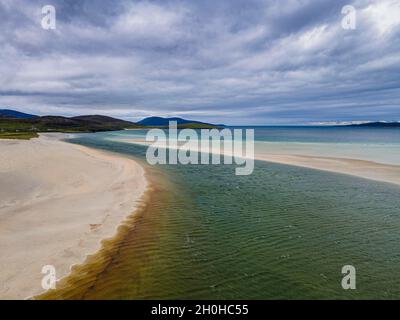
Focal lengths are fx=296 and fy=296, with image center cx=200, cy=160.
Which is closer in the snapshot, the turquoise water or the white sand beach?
the turquoise water

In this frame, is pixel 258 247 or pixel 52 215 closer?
pixel 258 247

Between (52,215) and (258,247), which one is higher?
(52,215)

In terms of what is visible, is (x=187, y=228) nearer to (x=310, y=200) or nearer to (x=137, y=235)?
(x=137, y=235)

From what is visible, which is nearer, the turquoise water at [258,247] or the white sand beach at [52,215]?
the turquoise water at [258,247]
